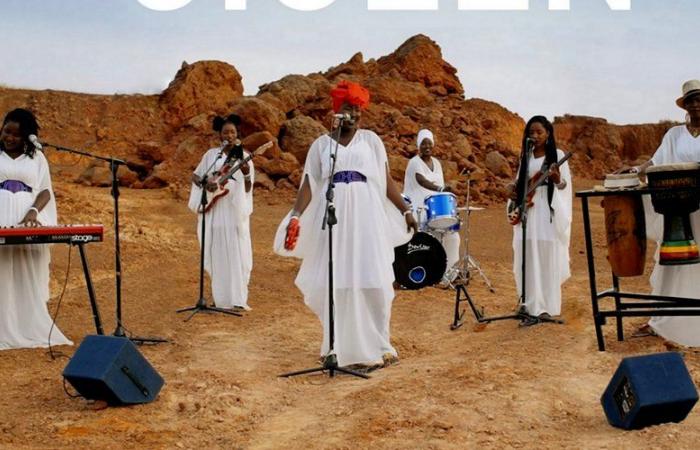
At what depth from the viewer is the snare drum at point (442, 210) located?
38.2 ft

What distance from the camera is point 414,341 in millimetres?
9328

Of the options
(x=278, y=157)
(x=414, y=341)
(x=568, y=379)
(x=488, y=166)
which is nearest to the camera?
(x=568, y=379)

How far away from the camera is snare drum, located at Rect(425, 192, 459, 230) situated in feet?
38.2

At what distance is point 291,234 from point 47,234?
2178 millimetres

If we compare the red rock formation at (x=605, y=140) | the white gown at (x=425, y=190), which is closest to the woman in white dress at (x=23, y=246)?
the white gown at (x=425, y=190)

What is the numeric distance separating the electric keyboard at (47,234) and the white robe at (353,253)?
5.63 ft

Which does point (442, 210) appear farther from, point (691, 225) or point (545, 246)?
point (691, 225)

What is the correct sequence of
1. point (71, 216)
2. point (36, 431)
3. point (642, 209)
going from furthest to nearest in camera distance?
point (71, 216) → point (642, 209) → point (36, 431)

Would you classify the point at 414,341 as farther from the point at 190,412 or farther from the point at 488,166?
the point at 488,166

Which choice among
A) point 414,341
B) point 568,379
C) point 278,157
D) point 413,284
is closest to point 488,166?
point 278,157

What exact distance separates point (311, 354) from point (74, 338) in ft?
8.96

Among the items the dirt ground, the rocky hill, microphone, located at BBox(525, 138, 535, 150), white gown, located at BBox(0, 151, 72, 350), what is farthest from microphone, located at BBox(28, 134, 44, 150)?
the rocky hill

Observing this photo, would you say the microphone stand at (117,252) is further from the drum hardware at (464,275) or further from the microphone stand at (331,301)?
the drum hardware at (464,275)

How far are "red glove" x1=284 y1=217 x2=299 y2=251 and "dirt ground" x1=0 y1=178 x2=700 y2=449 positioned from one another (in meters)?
1.13
